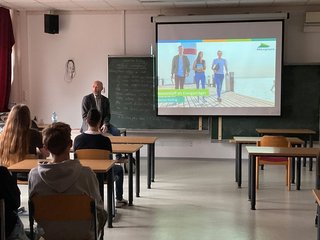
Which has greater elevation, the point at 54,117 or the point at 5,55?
the point at 5,55

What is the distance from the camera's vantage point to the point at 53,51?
8633 millimetres

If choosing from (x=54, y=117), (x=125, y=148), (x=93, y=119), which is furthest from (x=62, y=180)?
(x=54, y=117)

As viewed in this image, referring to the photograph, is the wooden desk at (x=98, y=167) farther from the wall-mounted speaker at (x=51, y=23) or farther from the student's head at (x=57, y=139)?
the wall-mounted speaker at (x=51, y=23)

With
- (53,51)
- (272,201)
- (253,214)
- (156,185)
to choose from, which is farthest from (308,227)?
(53,51)

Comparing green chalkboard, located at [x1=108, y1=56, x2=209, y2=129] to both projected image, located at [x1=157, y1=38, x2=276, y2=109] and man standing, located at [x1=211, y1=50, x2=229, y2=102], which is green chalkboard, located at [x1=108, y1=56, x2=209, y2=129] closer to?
projected image, located at [x1=157, y1=38, x2=276, y2=109]

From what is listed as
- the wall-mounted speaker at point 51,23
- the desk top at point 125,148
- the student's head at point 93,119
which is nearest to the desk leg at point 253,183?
the desk top at point 125,148

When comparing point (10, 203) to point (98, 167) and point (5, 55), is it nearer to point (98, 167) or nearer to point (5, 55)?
point (98, 167)

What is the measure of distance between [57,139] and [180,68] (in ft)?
18.3

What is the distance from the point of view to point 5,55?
8.08 meters

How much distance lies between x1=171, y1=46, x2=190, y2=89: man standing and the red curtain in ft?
10.4

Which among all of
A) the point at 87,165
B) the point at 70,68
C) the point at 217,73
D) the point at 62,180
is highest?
the point at 70,68

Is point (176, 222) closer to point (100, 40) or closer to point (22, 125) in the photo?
point (22, 125)

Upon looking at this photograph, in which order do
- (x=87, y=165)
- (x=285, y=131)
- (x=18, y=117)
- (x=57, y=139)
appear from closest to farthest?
(x=57, y=139) → (x=87, y=165) → (x=18, y=117) → (x=285, y=131)

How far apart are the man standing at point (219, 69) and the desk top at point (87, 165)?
449 centimetres
